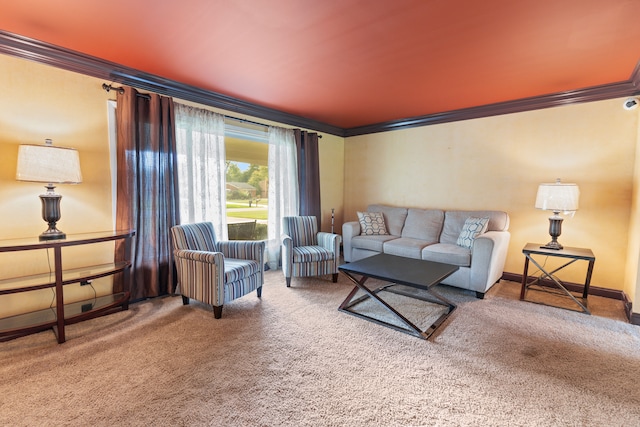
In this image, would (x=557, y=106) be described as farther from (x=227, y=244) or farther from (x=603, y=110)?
(x=227, y=244)

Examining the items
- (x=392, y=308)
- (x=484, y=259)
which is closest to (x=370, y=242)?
(x=484, y=259)

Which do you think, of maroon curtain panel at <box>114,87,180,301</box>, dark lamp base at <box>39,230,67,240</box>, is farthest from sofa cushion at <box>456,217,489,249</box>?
dark lamp base at <box>39,230,67,240</box>

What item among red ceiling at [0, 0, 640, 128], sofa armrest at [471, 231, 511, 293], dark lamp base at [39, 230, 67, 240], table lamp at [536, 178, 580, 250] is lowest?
sofa armrest at [471, 231, 511, 293]

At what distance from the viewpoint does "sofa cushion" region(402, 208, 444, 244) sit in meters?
4.17

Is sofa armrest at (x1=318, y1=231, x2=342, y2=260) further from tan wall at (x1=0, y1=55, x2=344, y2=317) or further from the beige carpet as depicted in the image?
tan wall at (x1=0, y1=55, x2=344, y2=317)

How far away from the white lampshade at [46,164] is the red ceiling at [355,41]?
0.90 meters

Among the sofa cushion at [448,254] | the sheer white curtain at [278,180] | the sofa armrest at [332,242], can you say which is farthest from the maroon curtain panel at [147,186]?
the sofa cushion at [448,254]

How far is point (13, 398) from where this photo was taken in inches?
64.0

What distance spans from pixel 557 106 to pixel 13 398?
18.2 ft

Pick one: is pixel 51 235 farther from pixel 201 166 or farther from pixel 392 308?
pixel 392 308

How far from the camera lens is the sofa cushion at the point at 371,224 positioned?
4.49m

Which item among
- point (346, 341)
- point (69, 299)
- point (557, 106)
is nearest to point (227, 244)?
point (69, 299)

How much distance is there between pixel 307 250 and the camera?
144 inches

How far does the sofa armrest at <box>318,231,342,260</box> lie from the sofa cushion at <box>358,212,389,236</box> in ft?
2.82
